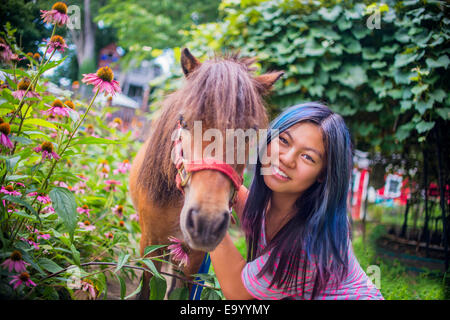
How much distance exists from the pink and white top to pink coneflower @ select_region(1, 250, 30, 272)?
914mm

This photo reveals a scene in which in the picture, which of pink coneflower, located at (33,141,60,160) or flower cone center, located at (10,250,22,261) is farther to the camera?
pink coneflower, located at (33,141,60,160)

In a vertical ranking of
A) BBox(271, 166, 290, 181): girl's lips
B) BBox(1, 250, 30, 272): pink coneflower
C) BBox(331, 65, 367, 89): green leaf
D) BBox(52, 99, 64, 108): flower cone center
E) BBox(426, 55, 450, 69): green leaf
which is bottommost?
BBox(1, 250, 30, 272): pink coneflower

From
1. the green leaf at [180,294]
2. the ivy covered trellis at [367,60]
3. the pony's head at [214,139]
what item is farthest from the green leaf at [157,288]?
the ivy covered trellis at [367,60]

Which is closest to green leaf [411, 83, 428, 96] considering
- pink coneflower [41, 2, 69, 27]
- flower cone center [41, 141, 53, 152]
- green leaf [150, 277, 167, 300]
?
green leaf [150, 277, 167, 300]

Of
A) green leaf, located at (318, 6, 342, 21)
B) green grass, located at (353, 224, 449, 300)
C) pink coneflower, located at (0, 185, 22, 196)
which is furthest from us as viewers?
green leaf, located at (318, 6, 342, 21)

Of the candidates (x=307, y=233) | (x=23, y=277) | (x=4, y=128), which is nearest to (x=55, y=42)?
(x=4, y=128)

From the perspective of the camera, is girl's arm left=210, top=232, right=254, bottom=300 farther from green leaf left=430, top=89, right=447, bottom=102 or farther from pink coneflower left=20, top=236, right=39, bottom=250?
green leaf left=430, top=89, right=447, bottom=102

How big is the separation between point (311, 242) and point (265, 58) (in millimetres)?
2153

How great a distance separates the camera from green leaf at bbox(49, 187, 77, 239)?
114 cm

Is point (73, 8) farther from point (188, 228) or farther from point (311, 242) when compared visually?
point (311, 242)

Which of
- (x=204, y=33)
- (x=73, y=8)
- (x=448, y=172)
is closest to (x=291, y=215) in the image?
(x=73, y=8)

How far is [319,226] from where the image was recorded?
1344 millimetres

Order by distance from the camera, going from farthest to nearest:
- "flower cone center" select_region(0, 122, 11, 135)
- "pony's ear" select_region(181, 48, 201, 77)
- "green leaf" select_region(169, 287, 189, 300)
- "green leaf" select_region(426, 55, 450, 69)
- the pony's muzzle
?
"green leaf" select_region(426, 55, 450, 69), "green leaf" select_region(169, 287, 189, 300), "pony's ear" select_region(181, 48, 201, 77), "flower cone center" select_region(0, 122, 11, 135), the pony's muzzle

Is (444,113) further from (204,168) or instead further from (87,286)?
(87,286)
